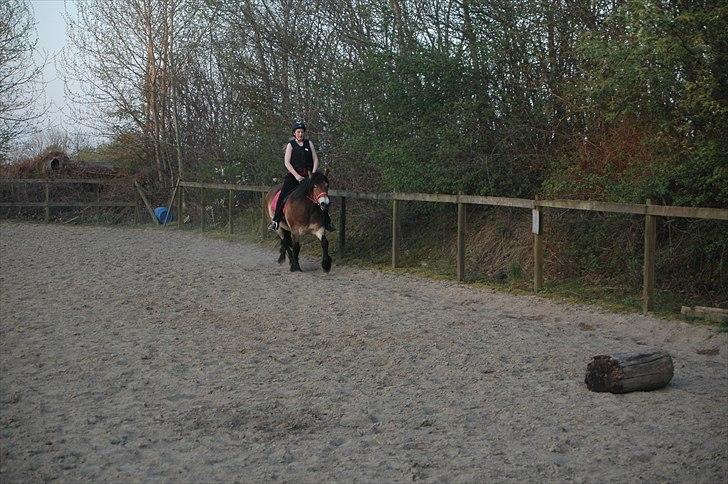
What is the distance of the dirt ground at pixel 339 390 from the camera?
495 cm

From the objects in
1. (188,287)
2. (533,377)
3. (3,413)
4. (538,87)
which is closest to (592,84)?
(538,87)

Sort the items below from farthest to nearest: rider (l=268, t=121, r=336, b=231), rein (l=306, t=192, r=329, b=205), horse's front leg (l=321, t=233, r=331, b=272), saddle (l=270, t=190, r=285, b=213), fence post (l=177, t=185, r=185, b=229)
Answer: fence post (l=177, t=185, r=185, b=229) < saddle (l=270, t=190, r=285, b=213) < rider (l=268, t=121, r=336, b=231) < horse's front leg (l=321, t=233, r=331, b=272) < rein (l=306, t=192, r=329, b=205)

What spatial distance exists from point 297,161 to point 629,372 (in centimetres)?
878

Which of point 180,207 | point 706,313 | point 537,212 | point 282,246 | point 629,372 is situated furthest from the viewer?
point 180,207

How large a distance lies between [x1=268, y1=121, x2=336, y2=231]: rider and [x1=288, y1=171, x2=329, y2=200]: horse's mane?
170 mm

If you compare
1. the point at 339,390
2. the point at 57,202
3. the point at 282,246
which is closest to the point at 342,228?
the point at 282,246

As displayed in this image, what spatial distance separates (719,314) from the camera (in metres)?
8.92

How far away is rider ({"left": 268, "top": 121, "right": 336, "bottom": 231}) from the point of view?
14.2 meters

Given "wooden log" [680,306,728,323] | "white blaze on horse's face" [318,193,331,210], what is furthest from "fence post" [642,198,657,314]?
"white blaze on horse's face" [318,193,331,210]

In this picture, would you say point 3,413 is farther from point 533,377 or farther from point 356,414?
point 533,377

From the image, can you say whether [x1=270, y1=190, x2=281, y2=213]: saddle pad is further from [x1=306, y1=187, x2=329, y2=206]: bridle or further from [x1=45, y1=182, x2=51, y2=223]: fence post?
[x1=45, y1=182, x2=51, y2=223]: fence post

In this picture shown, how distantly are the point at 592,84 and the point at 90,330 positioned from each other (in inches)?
259

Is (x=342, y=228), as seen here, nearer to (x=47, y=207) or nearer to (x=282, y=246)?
(x=282, y=246)

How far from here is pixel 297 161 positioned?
14320mm
